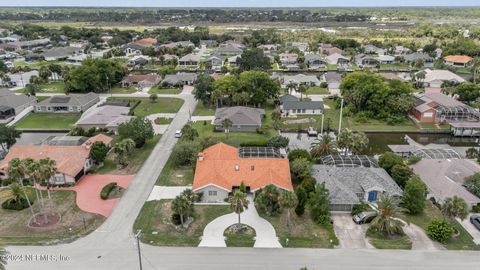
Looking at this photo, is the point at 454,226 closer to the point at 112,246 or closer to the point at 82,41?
the point at 112,246

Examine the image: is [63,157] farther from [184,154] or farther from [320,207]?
[320,207]

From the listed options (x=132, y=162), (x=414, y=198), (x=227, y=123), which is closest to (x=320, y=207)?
(x=414, y=198)

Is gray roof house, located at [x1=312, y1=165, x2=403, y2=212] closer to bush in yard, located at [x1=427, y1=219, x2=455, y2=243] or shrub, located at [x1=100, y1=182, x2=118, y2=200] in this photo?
bush in yard, located at [x1=427, y1=219, x2=455, y2=243]

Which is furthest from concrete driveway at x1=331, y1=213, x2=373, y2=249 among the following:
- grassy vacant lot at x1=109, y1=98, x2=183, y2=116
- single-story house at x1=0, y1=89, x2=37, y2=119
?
single-story house at x1=0, y1=89, x2=37, y2=119

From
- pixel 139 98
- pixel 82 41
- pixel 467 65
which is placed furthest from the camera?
pixel 82 41

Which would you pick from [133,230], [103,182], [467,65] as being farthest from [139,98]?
[467,65]

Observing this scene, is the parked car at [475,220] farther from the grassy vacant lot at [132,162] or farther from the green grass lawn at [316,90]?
the green grass lawn at [316,90]

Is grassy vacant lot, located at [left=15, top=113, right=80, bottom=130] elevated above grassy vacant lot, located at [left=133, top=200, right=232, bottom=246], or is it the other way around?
grassy vacant lot, located at [left=15, top=113, right=80, bottom=130]
